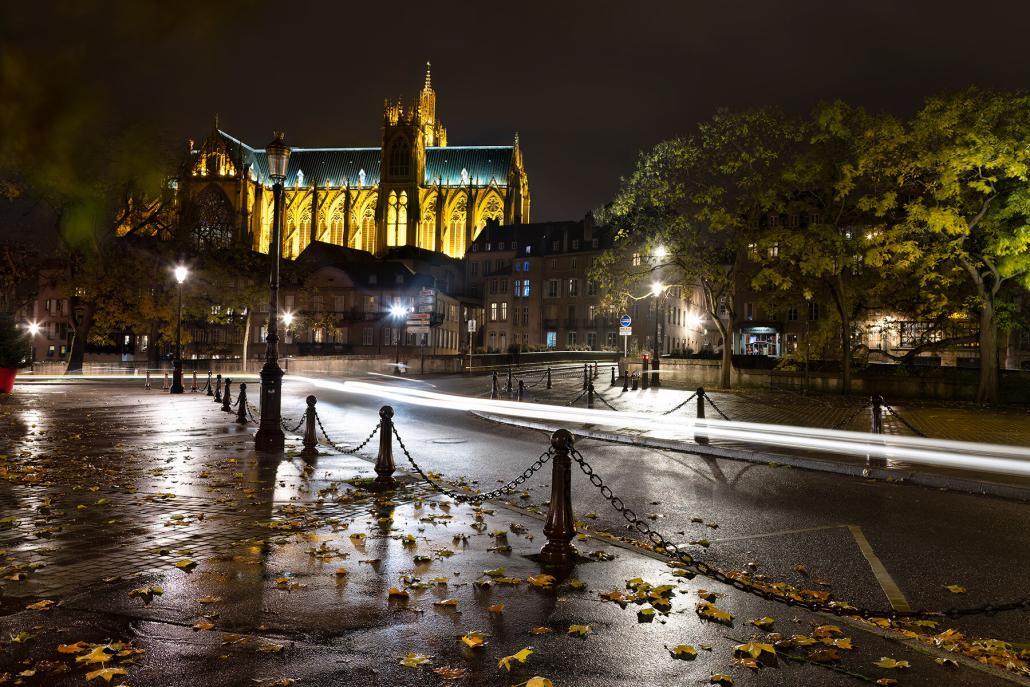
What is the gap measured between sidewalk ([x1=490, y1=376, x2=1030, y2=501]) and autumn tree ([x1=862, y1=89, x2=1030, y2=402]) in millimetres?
Result: 5136

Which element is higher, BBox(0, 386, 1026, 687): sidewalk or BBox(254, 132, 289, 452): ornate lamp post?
BBox(254, 132, 289, 452): ornate lamp post

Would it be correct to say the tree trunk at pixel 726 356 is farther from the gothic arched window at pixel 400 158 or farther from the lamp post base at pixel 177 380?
the gothic arched window at pixel 400 158

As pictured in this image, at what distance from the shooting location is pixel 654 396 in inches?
1248

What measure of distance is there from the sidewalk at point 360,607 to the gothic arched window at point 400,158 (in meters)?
117

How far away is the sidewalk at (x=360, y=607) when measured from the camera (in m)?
4.32

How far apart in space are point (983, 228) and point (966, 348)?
3439 cm

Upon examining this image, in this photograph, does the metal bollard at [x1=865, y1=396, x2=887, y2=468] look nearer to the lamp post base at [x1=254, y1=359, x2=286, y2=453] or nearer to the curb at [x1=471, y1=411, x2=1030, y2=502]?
the curb at [x1=471, y1=411, x2=1030, y2=502]

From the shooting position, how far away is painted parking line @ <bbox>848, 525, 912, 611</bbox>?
5.72 m

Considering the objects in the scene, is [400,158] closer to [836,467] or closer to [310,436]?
[310,436]

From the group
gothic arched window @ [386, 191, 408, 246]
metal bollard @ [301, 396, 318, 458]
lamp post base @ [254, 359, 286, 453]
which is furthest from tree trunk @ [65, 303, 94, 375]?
gothic arched window @ [386, 191, 408, 246]

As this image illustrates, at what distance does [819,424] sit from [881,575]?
14.5 metres

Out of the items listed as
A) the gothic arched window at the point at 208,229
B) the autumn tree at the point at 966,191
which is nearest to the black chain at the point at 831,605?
the autumn tree at the point at 966,191

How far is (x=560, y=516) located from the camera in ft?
→ 22.2

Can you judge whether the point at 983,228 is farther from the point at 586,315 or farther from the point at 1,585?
the point at 586,315
